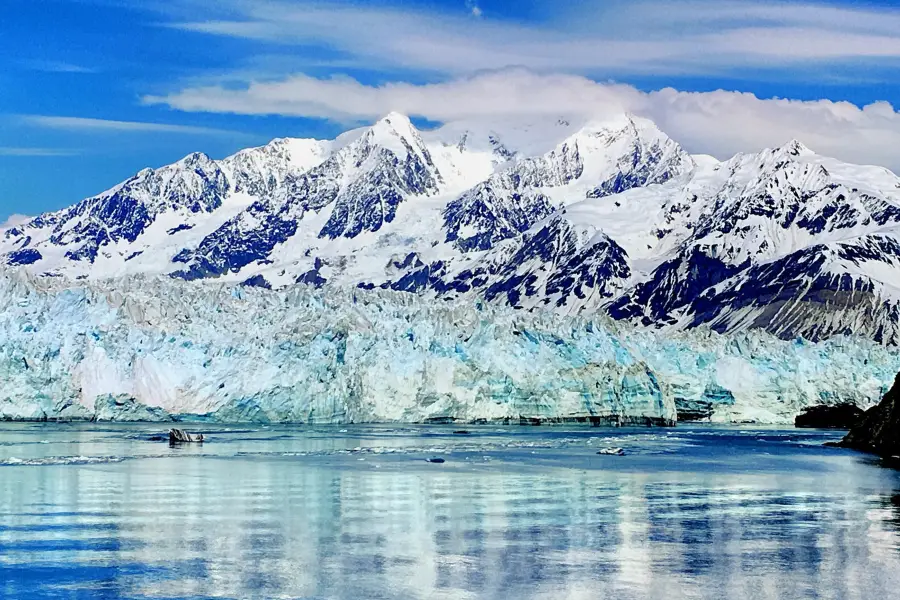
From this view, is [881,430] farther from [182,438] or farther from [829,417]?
[829,417]

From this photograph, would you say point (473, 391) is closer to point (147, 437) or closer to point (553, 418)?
point (553, 418)

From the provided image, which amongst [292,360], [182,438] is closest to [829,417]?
[292,360]

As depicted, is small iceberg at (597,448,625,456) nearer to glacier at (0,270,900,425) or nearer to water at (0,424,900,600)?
water at (0,424,900,600)

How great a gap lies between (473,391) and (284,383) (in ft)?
40.3

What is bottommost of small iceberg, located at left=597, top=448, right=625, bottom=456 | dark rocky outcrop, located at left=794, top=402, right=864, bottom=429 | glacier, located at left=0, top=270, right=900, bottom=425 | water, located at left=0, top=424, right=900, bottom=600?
water, located at left=0, top=424, right=900, bottom=600

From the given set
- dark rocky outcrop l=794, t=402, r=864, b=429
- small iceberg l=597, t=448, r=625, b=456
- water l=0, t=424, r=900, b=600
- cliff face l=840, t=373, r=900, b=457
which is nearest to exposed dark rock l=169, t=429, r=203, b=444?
water l=0, t=424, r=900, b=600

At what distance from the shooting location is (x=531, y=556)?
28125 millimetres

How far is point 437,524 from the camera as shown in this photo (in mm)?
33500

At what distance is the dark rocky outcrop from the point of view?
104 metres

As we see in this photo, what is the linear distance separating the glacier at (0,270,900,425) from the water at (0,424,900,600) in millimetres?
18667

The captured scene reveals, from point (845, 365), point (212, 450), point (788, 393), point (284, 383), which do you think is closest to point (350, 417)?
point (284, 383)

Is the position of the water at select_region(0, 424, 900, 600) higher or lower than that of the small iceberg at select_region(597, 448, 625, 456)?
lower

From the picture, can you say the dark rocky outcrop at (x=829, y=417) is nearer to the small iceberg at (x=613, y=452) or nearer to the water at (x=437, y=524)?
the water at (x=437, y=524)

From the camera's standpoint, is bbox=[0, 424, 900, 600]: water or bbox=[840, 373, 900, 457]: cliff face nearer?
bbox=[0, 424, 900, 600]: water
